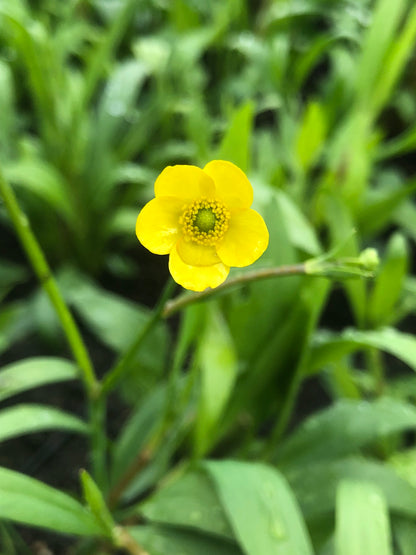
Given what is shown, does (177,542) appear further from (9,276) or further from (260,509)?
(9,276)

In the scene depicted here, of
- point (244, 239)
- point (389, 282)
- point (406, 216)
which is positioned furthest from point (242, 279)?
point (406, 216)

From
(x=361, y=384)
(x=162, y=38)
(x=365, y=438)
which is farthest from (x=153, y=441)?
(x=162, y=38)

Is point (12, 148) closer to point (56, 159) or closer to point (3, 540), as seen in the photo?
point (56, 159)

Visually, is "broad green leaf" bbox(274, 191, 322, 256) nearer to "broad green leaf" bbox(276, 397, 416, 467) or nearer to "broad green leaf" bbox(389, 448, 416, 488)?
"broad green leaf" bbox(276, 397, 416, 467)

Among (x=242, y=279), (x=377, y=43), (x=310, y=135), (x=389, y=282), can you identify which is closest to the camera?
(x=242, y=279)

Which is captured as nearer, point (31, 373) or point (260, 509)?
point (260, 509)

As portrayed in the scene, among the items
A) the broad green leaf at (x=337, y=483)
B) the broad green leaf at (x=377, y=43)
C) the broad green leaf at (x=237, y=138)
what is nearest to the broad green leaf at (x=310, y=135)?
the broad green leaf at (x=377, y=43)

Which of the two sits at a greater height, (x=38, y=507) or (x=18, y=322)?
(x=18, y=322)
